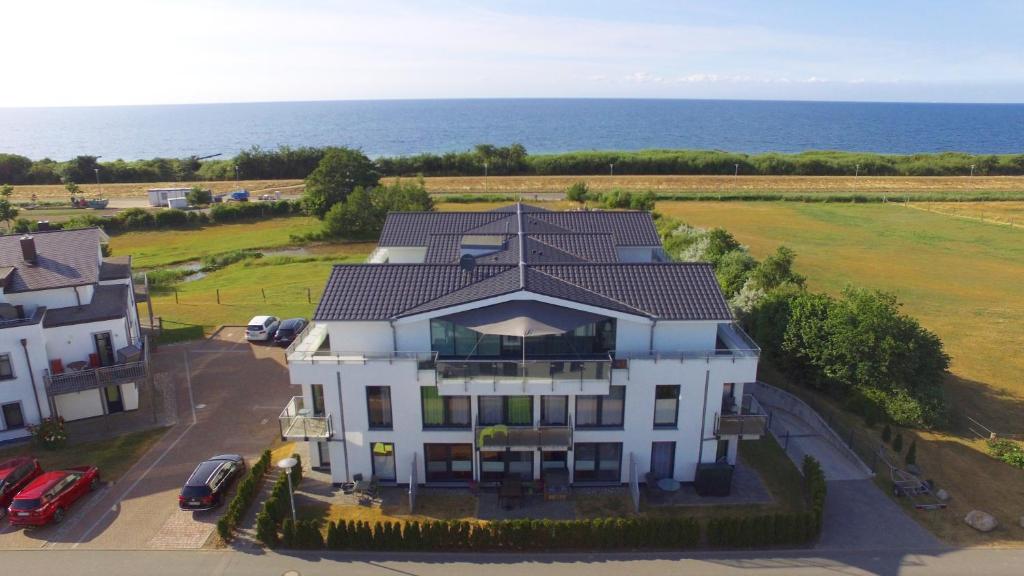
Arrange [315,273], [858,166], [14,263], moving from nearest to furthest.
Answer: [14,263] < [315,273] < [858,166]

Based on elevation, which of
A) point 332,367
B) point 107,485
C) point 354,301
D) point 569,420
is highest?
point 354,301

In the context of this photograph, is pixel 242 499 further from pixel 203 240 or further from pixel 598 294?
pixel 203 240

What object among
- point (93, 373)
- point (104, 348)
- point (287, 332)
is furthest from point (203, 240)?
point (93, 373)

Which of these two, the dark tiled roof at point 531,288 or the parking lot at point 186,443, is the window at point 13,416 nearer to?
the parking lot at point 186,443

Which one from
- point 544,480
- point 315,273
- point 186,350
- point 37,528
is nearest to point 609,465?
point 544,480

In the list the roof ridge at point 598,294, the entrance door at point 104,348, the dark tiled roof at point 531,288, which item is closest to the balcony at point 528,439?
the dark tiled roof at point 531,288

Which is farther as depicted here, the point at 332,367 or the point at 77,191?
the point at 77,191

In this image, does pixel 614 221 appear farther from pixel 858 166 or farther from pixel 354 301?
pixel 858 166
